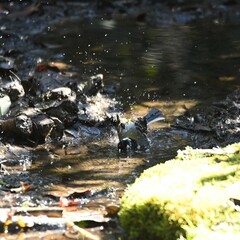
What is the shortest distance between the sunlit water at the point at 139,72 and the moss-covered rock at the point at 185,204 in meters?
0.70

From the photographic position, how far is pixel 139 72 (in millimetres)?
7445

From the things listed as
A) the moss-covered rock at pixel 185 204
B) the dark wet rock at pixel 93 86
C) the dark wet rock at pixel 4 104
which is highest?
the moss-covered rock at pixel 185 204

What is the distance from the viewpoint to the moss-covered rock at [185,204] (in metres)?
2.74

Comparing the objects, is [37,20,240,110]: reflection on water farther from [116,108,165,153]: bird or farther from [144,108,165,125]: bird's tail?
[116,108,165,153]: bird

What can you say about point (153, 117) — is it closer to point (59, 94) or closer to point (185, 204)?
point (59, 94)

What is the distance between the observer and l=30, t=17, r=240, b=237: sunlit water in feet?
14.6

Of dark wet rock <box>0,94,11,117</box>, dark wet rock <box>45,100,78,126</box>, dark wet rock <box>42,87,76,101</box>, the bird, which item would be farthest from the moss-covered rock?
dark wet rock <box>42,87,76,101</box>

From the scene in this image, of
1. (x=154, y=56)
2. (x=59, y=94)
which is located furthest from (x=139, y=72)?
(x=59, y=94)

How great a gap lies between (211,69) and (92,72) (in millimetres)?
1550

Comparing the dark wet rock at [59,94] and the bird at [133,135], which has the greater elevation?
the bird at [133,135]

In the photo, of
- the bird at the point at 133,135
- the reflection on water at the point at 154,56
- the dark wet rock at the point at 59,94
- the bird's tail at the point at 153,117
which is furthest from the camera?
the reflection on water at the point at 154,56

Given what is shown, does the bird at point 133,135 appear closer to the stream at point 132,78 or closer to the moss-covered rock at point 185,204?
the stream at point 132,78

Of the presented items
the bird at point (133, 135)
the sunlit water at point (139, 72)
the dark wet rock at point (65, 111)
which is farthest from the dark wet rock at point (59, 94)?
the bird at point (133, 135)

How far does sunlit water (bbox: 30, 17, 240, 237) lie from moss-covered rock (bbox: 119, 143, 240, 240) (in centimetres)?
70
